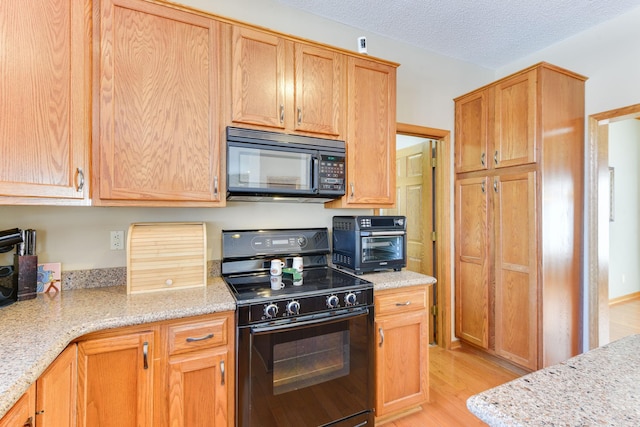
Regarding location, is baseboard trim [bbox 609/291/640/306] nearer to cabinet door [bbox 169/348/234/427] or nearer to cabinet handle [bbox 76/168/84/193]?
cabinet door [bbox 169/348/234/427]

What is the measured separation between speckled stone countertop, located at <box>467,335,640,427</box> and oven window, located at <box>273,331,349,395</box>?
40.4 inches

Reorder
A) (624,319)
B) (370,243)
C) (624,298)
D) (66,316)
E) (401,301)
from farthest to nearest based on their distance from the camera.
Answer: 1. (624,298)
2. (624,319)
3. (370,243)
4. (401,301)
5. (66,316)

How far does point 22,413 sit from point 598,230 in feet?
11.4

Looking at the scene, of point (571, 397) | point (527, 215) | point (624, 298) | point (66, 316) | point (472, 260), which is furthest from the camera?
point (624, 298)

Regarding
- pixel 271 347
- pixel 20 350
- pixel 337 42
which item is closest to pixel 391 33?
pixel 337 42

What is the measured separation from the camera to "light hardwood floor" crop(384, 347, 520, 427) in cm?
197

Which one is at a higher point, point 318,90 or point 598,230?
point 318,90

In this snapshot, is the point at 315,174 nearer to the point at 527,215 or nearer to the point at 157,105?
the point at 157,105

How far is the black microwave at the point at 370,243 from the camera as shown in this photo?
2.05 m

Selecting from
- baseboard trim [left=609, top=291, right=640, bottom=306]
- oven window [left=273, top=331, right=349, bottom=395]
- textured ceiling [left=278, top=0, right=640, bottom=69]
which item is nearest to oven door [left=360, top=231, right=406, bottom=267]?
oven window [left=273, top=331, right=349, bottom=395]

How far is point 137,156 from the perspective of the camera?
1.55 meters

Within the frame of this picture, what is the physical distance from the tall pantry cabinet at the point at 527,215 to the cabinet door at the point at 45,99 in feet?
9.29

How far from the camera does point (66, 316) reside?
4.19ft

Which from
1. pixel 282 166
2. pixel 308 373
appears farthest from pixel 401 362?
pixel 282 166
